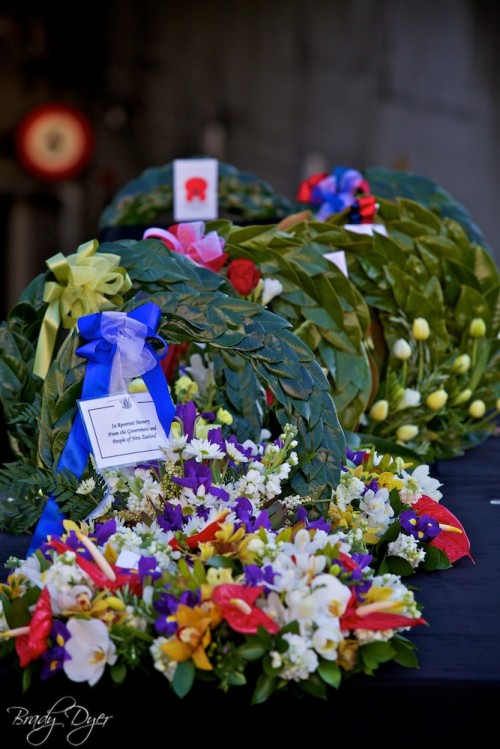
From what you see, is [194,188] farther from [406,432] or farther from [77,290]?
[77,290]

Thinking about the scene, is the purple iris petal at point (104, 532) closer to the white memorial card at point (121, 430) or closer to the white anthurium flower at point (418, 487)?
the white memorial card at point (121, 430)

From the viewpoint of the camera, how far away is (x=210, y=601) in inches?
39.3

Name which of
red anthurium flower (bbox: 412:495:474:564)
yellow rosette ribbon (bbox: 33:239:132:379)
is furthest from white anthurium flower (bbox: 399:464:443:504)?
yellow rosette ribbon (bbox: 33:239:132:379)

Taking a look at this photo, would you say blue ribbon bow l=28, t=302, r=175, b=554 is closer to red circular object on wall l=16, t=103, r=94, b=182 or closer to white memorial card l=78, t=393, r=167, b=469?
white memorial card l=78, t=393, r=167, b=469

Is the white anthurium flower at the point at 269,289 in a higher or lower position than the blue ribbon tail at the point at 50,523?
higher

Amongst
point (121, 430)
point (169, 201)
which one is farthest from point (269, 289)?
point (169, 201)

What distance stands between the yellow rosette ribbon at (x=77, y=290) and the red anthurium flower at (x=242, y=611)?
0.74m

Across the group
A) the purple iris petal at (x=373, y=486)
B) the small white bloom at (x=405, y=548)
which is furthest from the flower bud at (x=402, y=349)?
the small white bloom at (x=405, y=548)

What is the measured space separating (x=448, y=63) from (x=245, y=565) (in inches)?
190

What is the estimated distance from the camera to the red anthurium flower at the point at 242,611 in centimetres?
97

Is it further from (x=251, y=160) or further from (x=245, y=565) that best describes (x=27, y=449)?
(x=251, y=160)

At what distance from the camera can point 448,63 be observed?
5.38 metres

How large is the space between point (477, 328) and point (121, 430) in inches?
49.1

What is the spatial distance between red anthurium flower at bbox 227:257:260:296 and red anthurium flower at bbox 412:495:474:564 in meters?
0.60
